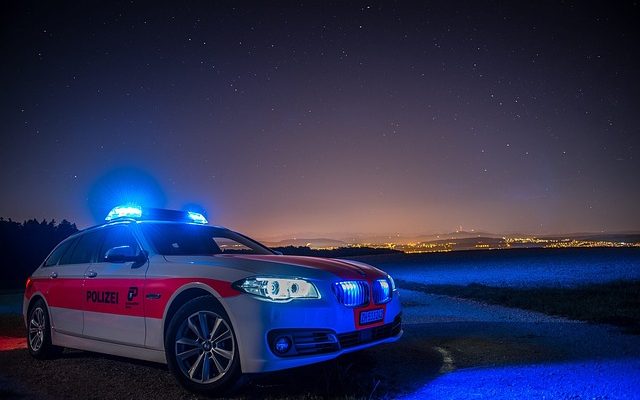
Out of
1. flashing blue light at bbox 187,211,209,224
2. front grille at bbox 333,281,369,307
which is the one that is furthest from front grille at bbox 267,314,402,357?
flashing blue light at bbox 187,211,209,224

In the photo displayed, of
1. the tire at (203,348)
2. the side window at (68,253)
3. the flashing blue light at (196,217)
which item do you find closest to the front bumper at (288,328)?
the tire at (203,348)

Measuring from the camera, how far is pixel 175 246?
6242 mm

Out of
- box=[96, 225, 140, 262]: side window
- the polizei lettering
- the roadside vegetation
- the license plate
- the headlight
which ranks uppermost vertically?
box=[96, 225, 140, 262]: side window

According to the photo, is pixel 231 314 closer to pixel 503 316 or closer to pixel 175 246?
pixel 175 246

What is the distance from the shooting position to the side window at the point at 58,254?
7273 mm

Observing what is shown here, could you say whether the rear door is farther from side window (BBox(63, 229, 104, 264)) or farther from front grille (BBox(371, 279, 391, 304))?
front grille (BBox(371, 279, 391, 304))

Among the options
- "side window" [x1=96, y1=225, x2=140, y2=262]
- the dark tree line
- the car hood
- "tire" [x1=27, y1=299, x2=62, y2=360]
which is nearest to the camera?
the car hood

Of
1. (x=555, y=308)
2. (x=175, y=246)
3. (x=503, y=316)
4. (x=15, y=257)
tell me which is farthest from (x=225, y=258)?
(x=15, y=257)

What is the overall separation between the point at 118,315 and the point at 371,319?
2.57m

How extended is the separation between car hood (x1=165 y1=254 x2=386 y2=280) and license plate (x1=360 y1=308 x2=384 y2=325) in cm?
32

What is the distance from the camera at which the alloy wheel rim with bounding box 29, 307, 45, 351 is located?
6961 millimetres

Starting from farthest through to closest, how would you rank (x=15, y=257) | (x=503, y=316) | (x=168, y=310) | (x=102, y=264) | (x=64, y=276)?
(x=15, y=257) < (x=503, y=316) < (x=64, y=276) < (x=102, y=264) < (x=168, y=310)

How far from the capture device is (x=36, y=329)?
23.4ft

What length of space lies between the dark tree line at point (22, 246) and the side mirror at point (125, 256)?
1320 inches
